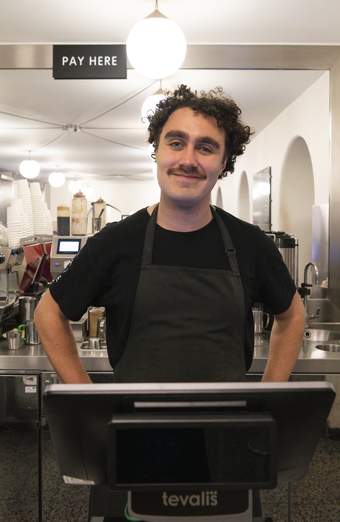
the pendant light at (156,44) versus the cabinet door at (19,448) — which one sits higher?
the pendant light at (156,44)

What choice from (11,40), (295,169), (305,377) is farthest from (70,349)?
A: (295,169)

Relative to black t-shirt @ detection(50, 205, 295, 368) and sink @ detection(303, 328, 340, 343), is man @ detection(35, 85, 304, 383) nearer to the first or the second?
black t-shirt @ detection(50, 205, 295, 368)

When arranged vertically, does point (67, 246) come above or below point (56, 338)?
above

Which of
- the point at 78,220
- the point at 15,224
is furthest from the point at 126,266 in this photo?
the point at 15,224

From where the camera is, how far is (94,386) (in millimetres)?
740

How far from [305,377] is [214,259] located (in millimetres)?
1435

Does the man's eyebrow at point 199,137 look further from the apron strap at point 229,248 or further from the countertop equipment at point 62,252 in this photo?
the countertop equipment at point 62,252

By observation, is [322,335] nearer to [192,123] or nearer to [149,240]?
[149,240]

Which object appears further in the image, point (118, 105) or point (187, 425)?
point (118, 105)

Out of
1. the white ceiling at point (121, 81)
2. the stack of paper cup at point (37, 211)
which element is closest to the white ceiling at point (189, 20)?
the white ceiling at point (121, 81)

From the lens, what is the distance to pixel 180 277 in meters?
1.36

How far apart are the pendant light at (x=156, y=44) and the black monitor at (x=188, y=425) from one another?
237 centimetres

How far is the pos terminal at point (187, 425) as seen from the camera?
2.39 feet

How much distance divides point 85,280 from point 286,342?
0.61 metres
